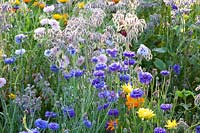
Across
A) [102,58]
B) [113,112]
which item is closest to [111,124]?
[113,112]

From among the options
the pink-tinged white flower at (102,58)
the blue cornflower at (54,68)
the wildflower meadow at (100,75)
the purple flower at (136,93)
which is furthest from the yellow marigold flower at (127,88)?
the blue cornflower at (54,68)

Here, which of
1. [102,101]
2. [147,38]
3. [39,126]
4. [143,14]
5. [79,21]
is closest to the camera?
[39,126]

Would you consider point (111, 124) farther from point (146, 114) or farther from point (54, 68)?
point (54, 68)

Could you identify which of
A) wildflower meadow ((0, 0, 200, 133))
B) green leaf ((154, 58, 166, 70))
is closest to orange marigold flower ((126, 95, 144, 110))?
wildflower meadow ((0, 0, 200, 133))

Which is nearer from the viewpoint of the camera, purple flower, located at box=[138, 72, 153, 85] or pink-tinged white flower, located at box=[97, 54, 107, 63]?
purple flower, located at box=[138, 72, 153, 85]

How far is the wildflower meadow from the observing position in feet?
7.92

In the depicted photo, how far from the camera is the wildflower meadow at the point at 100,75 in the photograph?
2.41m

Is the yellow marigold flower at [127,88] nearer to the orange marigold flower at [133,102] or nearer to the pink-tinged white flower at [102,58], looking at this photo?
the orange marigold flower at [133,102]

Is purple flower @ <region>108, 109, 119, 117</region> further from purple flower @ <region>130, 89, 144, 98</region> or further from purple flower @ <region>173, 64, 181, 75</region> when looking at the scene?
purple flower @ <region>173, 64, 181, 75</region>

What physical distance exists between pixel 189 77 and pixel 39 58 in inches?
35.8

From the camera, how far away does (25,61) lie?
10.1 ft

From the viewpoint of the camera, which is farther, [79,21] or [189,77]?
[189,77]

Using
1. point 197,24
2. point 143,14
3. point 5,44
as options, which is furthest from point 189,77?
point 5,44

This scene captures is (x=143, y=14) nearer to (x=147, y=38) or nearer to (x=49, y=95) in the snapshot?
(x=147, y=38)
